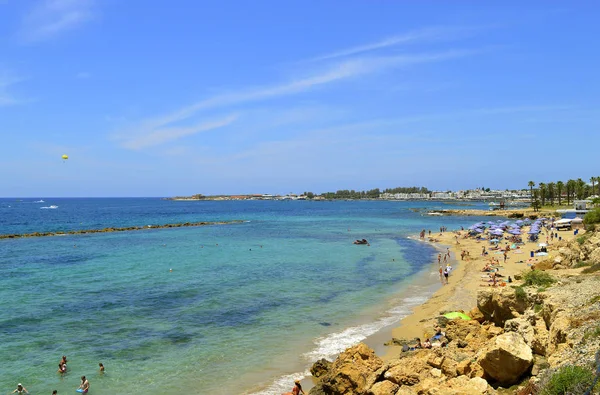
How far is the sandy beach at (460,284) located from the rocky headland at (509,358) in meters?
3.53

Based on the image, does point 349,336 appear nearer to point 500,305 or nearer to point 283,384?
point 283,384

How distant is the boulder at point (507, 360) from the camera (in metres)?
10.2

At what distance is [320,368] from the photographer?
1506 cm

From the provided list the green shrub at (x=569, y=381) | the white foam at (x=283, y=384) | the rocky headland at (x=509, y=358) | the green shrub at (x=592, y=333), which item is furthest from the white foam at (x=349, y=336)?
the green shrub at (x=569, y=381)

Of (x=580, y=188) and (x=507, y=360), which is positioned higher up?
(x=580, y=188)

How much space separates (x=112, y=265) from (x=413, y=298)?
28.0 meters

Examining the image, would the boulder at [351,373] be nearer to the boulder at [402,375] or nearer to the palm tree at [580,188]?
the boulder at [402,375]

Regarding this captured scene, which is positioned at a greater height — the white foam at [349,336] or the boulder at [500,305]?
the boulder at [500,305]

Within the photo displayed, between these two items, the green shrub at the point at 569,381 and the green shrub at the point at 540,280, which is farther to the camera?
the green shrub at the point at 540,280

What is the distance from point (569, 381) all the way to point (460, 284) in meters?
23.4

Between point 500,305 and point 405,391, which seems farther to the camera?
point 500,305

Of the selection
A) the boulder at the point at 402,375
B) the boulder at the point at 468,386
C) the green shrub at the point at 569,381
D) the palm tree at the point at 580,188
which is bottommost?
the boulder at the point at 402,375

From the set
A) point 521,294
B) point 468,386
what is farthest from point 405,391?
point 521,294

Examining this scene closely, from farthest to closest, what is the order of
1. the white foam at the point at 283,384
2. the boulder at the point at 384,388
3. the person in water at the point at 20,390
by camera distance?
the person in water at the point at 20,390, the white foam at the point at 283,384, the boulder at the point at 384,388
